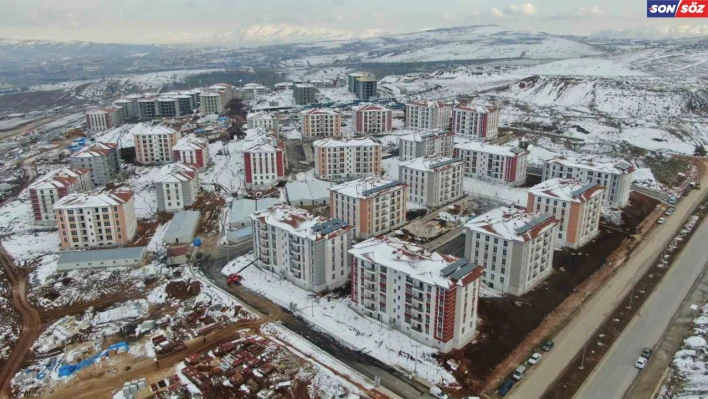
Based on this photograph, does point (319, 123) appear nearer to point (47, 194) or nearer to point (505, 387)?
point (47, 194)

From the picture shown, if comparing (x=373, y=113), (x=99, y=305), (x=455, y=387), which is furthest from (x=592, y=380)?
(x=373, y=113)

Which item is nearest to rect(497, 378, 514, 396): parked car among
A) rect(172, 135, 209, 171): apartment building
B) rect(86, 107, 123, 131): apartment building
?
rect(172, 135, 209, 171): apartment building

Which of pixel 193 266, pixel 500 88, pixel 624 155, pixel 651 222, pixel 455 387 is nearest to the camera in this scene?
pixel 455 387

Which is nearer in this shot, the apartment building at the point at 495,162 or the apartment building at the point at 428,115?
the apartment building at the point at 495,162

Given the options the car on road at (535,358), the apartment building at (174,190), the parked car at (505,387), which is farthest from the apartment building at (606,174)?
the apartment building at (174,190)

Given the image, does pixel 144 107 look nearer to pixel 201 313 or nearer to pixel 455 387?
pixel 201 313

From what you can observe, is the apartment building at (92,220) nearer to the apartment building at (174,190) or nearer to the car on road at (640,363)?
the apartment building at (174,190)

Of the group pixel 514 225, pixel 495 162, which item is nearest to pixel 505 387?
pixel 514 225
